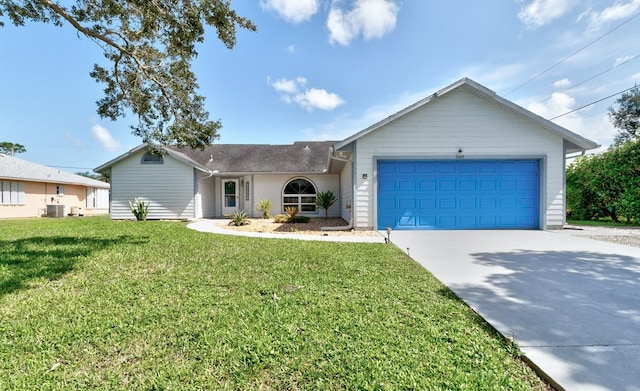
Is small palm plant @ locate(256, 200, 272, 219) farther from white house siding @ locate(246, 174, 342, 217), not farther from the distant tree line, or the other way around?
the distant tree line

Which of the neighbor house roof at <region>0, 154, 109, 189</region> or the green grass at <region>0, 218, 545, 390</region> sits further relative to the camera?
the neighbor house roof at <region>0, 154, 109, 189</region>

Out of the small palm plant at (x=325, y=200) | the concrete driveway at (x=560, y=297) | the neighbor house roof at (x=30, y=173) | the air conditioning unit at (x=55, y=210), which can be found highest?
the neighbor house roof at (x=30, y=173)

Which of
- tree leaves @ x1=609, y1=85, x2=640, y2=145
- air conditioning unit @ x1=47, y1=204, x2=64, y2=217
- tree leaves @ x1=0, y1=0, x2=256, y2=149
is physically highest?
tree leaves @ x1=609, y1=85, x2=640, y2=145

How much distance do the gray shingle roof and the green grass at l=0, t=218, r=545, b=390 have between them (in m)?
11.4

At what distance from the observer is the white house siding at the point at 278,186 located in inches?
648

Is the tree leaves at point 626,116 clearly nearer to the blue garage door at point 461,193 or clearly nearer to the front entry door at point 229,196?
the blue garage door at point 461,193

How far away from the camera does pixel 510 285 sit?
4109 mm

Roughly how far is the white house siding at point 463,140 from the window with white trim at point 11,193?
939 inches

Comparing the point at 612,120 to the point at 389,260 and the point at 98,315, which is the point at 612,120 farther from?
the point at 98,315

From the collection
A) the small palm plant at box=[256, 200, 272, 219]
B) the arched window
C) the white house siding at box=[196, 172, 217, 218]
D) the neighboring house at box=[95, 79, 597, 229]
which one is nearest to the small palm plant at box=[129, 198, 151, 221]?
the white house siding at box=[196, 172, 217, 218]

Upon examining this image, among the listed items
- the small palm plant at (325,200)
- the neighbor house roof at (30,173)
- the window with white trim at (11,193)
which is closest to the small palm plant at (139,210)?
the small palm plant at (325,200)

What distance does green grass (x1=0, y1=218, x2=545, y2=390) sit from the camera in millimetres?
2121

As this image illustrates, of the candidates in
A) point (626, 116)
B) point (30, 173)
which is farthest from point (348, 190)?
point (626, 116)

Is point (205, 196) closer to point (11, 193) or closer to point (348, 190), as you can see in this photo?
point (348, 190)
